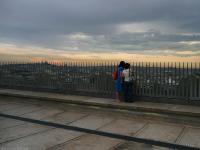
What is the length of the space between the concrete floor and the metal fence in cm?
181

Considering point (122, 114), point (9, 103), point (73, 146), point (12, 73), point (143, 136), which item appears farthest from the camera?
point (12, 73)

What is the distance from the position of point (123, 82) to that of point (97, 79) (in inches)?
74.6

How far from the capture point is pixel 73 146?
7062 mm

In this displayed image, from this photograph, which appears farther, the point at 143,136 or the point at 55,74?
the point at 55,74

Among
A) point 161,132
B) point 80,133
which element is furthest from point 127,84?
point 80,133

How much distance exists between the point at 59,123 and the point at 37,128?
0.94 metres

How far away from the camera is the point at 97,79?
13078mm

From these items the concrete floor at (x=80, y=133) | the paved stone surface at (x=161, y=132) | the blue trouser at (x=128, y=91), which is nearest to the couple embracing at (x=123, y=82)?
the blue trouser at (x=128, y=91)

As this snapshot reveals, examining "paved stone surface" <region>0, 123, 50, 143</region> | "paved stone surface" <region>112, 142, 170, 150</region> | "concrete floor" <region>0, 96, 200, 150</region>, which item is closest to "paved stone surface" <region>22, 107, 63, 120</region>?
"concrete floor" <region>0, 96, 200, 150</region>

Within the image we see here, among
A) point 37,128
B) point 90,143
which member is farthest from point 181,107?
point 37,128

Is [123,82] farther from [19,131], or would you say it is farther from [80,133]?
[19,131]

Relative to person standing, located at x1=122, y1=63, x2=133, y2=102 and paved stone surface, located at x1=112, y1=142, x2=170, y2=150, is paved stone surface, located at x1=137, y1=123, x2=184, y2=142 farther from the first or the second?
person standing, located at x1=122, y1=63, x2=133, y2=102

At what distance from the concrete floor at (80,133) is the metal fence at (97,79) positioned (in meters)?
1.81

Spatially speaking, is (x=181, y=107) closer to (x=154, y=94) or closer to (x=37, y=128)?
(x=154, y=94)
